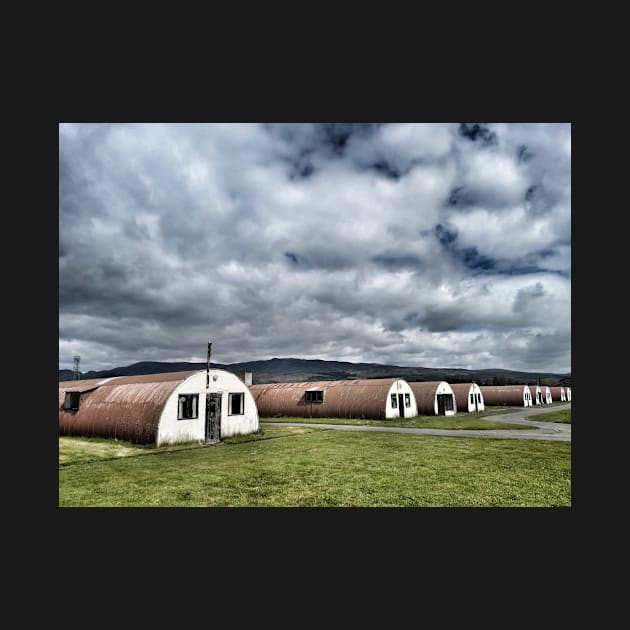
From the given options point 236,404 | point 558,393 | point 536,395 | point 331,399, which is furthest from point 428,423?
point 558,393

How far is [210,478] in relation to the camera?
1458cm

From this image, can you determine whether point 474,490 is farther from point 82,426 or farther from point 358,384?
point 358,384

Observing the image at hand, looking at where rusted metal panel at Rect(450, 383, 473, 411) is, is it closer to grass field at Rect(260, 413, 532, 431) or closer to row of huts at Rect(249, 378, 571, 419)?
row of huts at Rect(249, 378, 571, 419)

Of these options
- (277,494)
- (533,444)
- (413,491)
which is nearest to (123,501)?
(277,494)

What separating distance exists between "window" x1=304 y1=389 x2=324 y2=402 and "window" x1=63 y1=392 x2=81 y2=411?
25159 mm

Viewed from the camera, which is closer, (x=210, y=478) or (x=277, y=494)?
(x=277, y=494)

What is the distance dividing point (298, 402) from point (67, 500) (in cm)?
3712

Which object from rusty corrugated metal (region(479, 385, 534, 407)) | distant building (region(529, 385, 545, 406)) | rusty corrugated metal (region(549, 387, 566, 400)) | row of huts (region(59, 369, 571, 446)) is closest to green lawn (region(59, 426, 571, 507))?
row of huts (region(59, 369, 571, 446))

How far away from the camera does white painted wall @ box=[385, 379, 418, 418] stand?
4231 centimetres

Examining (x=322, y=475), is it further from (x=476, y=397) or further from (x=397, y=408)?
(x=476, y=397)

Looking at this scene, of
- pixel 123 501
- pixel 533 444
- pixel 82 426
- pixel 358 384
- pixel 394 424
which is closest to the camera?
pixel 123 501

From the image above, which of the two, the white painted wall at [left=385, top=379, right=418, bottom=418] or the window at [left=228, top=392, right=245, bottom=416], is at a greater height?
the window at [left=228, top=392, right=245, bottom=416]

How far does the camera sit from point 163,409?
22.4 m

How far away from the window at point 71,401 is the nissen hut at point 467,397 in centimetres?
4494
